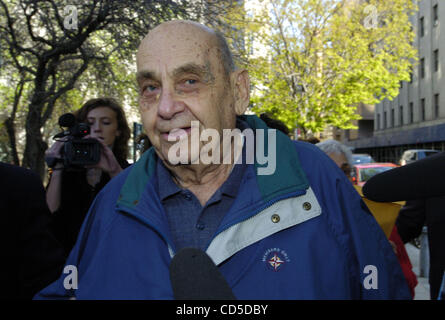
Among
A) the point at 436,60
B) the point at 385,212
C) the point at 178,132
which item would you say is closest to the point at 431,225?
the point at 385,212

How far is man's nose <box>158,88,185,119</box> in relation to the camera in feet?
5.28

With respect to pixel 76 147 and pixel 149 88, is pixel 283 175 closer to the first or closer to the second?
pixel 149 88

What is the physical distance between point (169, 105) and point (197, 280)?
0.96m

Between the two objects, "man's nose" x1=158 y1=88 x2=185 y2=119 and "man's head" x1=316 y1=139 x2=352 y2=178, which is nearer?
"man's nose" x1=158 y1=88 x2=185 y2=119

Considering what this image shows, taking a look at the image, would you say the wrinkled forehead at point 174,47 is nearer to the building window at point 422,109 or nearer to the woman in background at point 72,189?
the woman in background at point 72,189

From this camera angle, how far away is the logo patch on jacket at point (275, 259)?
4.56 feet

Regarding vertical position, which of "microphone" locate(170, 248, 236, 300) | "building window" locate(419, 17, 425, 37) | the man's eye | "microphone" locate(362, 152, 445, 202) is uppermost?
"building window" locate(419, 17, 425, 37)

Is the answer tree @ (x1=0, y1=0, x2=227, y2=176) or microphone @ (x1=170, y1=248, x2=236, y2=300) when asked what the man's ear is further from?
tree @ (x1=0, y1=0, x2=227, y2=176)

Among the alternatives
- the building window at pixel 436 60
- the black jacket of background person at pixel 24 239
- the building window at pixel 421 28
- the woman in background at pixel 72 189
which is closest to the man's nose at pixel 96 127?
the woman in background at pixel 72 189

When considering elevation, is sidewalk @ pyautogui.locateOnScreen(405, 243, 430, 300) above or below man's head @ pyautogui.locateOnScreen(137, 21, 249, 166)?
below

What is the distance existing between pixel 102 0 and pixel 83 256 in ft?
18.2

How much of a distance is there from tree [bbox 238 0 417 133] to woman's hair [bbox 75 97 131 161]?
1342 centimetres

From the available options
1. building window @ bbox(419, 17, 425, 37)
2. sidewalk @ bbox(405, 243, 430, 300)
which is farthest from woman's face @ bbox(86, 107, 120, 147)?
building window @ bbox(419, 17, 425, 37)

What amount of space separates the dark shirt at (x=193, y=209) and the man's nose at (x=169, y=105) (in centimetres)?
28
